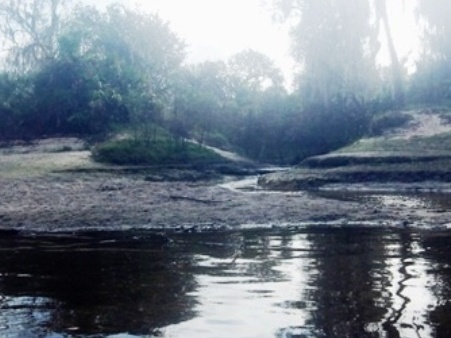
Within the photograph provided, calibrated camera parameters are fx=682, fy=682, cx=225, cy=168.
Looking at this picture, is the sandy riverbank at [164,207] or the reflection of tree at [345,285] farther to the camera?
the sandy riverbank at [164,207]

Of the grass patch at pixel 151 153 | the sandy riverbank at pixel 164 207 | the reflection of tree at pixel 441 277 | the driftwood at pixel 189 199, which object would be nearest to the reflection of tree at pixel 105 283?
the reflection of tree at pixel 441 277

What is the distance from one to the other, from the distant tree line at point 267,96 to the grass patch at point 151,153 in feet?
6.56

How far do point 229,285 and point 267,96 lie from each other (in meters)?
56.7

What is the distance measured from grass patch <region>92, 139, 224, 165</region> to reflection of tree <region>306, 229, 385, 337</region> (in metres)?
24.0

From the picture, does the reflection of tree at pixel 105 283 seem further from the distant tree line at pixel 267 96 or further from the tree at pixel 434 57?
the tree at pixel 434 57

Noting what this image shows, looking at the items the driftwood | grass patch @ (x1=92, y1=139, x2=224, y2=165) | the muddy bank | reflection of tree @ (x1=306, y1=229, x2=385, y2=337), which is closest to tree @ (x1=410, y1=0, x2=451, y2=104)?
grass patch @ (x1=92, y1=139, x2=224, y2=165)

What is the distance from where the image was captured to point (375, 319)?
7.80 m

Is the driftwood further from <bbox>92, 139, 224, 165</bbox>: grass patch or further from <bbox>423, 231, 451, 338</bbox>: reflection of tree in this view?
<bbox>92, 139, 224, 165</bbox>: grass patch

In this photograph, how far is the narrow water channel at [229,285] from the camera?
770 centimetres

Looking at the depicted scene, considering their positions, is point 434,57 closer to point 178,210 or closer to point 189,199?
point 189,199

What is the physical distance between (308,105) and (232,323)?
166 feet

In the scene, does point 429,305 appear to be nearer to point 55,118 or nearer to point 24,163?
point 24,163

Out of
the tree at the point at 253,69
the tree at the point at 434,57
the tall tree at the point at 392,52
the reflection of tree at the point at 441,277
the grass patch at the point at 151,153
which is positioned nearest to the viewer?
the reflection of tree at the point at 441,277

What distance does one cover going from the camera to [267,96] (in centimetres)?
6594
